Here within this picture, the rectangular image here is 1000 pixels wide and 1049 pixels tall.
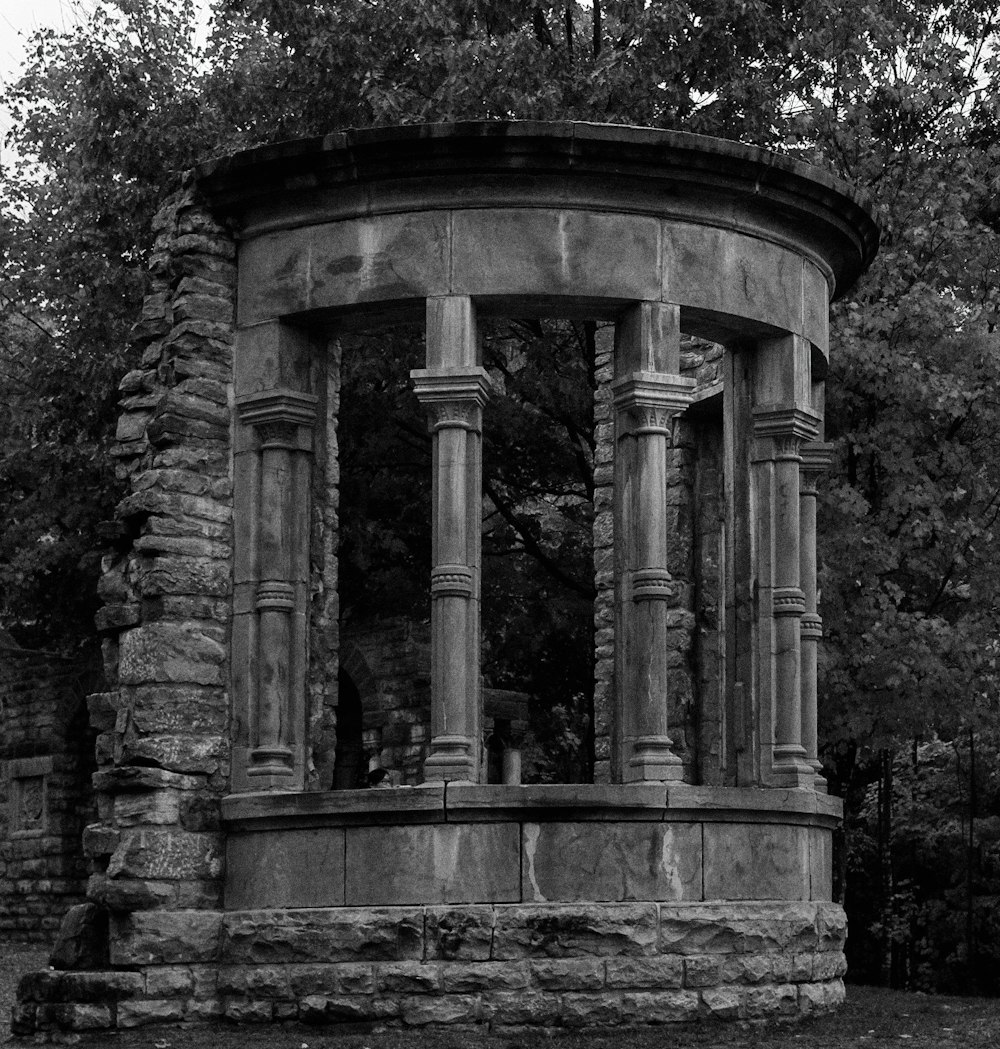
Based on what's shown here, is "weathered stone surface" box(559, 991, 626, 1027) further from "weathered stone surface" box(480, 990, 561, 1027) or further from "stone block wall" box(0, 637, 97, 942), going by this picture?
"stone block wall" box(0, 637, 97, 942)

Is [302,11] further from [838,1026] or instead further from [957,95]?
[838,1026]

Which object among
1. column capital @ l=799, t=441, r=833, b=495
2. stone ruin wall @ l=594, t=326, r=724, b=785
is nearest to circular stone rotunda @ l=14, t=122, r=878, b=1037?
column capital @ l=799, t=441, r=833, b=495

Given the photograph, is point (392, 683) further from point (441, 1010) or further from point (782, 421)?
point (441, 1010)

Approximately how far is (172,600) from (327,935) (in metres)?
2.18

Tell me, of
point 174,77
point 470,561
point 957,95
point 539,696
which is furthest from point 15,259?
point 470,561

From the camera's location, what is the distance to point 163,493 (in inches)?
467

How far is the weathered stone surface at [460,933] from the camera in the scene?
428 inches

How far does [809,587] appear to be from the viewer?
13320 millimetres

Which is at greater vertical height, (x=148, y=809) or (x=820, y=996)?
(x=148, y=809)

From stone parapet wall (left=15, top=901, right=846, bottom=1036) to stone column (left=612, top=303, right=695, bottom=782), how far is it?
39.8 inches

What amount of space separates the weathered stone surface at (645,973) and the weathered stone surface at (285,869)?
157cm

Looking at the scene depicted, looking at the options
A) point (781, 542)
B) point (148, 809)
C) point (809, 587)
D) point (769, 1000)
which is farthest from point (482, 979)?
point (809, 587)

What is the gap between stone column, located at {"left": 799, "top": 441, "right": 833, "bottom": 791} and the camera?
13125mm

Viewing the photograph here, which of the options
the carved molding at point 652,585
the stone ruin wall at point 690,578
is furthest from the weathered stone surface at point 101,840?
the stone ruin wall at point 690,578
